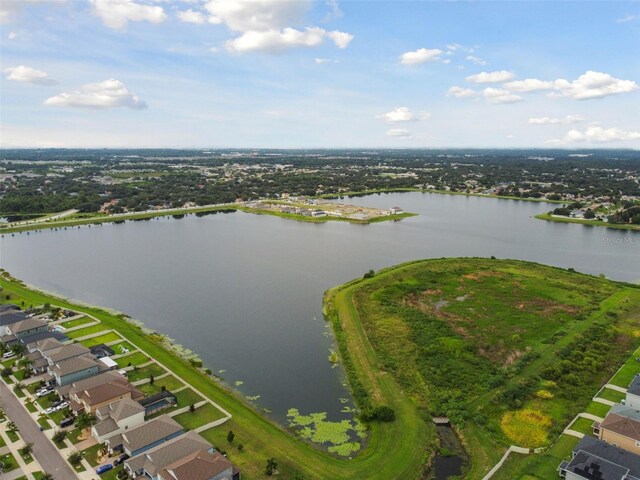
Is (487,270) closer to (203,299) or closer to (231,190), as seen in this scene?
(203,299)

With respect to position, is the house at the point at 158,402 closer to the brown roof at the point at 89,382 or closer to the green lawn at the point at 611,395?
the brown roof at the point at 89,382

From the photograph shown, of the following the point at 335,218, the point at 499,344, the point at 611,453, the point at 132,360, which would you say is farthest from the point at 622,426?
the point at 335,218

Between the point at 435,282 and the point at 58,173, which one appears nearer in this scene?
the point at 435,282

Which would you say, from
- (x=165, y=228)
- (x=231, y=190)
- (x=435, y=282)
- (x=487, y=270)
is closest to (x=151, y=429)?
(x=435, y=282)

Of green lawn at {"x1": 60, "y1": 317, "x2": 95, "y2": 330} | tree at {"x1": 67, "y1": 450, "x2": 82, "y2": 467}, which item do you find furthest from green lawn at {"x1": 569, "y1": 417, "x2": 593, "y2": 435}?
green lawn at {"x1": 60, "y1": 317, "x2": 95, "y2": 330}

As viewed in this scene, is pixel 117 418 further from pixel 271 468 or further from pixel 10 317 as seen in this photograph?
pixel 10 317

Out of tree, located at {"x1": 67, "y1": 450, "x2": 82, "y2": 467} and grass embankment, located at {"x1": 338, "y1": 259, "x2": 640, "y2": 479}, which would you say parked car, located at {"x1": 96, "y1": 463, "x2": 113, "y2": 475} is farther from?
grass embankment, located at {"x1": 338, "y1": 259, "x2": 640, "y2": 479}

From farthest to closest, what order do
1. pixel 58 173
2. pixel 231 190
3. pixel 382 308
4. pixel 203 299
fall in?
pixel 58 173 < pixel 231 190 < pixel 203 299 < pixel 382 308
